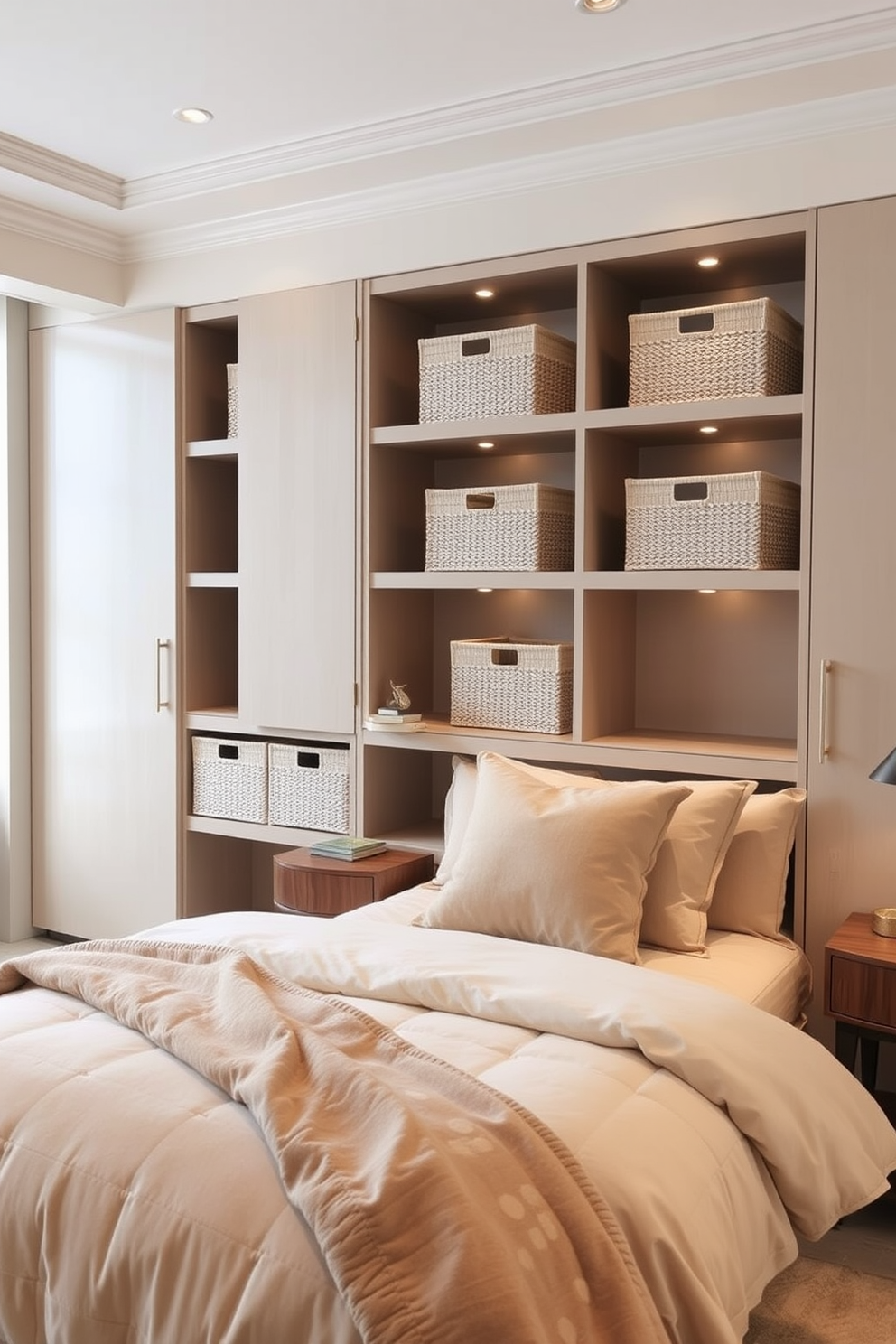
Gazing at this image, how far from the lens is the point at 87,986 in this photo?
2303mm

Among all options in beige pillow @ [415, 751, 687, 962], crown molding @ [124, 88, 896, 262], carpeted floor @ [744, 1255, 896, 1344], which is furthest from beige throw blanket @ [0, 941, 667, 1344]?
crown molding @ [124, 88, 896, 262]

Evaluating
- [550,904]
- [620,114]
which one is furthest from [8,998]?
[620,114]

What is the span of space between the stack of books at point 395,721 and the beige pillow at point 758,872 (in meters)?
1.10

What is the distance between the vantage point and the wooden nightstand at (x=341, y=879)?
135 inches

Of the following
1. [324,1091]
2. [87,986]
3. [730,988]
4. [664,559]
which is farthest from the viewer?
[664,559]

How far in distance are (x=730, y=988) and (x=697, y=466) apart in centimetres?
171

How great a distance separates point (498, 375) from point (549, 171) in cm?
58

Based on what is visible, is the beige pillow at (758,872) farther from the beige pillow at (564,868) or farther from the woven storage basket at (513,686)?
the woven storage basket at (513,686)

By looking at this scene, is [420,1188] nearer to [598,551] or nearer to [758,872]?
[758,872]

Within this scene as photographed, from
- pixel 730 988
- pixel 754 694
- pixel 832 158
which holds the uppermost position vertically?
pixel 832 158

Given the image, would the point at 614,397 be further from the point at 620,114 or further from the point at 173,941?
the point at 173,941

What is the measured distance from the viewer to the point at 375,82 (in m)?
3.06

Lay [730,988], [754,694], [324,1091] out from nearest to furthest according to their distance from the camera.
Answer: [324,1091], [730,988], [754,694]

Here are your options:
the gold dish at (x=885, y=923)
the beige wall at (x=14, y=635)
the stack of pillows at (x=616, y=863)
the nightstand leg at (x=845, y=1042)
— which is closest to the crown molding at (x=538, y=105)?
the beige wall at (x=14, y=635)
